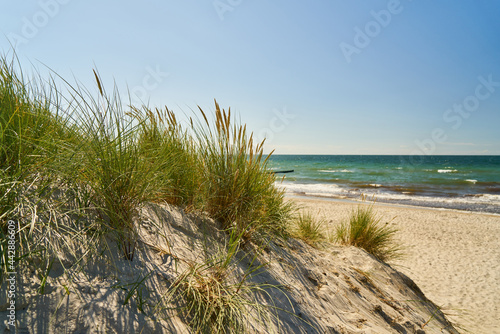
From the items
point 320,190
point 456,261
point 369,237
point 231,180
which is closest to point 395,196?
point 320,190

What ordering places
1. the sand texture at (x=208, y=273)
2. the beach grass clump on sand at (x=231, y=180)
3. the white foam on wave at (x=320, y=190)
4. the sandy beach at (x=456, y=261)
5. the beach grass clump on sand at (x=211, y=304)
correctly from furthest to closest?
1. the white foam on wave at (x=320, y=190)
2. the sandy beach at (x=456, y=261)
3. the beach grass clump on sand at (x=231, y=180)
4. the beach grass clump on sand at (x=211, y=304)
5. the sand texture at (x=208, y=273)

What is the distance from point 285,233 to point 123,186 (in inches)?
85.2

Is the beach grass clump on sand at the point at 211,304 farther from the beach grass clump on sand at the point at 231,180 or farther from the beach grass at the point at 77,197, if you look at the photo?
the beach grass clump on sand at the point at 231,180

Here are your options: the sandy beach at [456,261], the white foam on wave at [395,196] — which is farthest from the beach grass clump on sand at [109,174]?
the white foam on wave at [395,196]

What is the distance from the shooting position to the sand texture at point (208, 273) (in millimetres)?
1334

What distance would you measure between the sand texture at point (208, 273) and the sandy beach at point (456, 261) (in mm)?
141

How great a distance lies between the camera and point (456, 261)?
734 centimetres

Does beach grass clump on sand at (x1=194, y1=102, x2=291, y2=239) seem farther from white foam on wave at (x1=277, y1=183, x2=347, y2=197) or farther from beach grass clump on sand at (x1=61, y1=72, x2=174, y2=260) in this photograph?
white foam on wave at (x1=277, y1=183, x2=347, y2=197)

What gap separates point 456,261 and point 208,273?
816 centimetres

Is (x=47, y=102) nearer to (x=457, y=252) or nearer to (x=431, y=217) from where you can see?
(x=457, y=252)

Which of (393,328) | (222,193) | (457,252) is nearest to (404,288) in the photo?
(393,328)

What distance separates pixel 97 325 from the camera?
51.9 inches

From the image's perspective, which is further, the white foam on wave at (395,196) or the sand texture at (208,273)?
the white foam on wave at (395,196)

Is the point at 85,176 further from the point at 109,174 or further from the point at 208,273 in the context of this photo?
the point at 208,273
